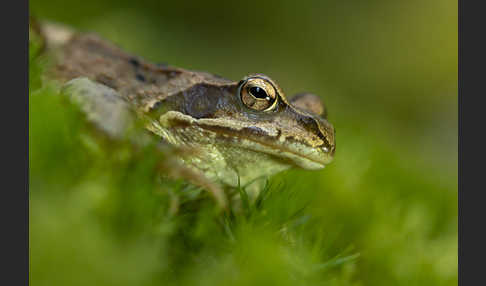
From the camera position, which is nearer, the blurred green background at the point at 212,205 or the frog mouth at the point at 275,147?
the blurred green background at the point at 212,205

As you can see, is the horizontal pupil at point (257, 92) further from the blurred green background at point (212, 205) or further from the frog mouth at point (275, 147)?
the blurred green background at point (212, 205)

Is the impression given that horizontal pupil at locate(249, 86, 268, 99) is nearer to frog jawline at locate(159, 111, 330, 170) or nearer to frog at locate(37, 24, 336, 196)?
frog at locate(37, 24, 336, 196)

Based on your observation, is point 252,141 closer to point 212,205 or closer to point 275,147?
point 275,147

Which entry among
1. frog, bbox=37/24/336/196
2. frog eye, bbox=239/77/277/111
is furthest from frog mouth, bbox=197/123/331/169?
frog eye, bbox=239/77/277/111

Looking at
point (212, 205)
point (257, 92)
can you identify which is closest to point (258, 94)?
point (257, 92)

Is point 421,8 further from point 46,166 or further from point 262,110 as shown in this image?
point 46,166

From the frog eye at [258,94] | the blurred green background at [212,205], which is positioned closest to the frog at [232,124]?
the frog eye at [258,94]
